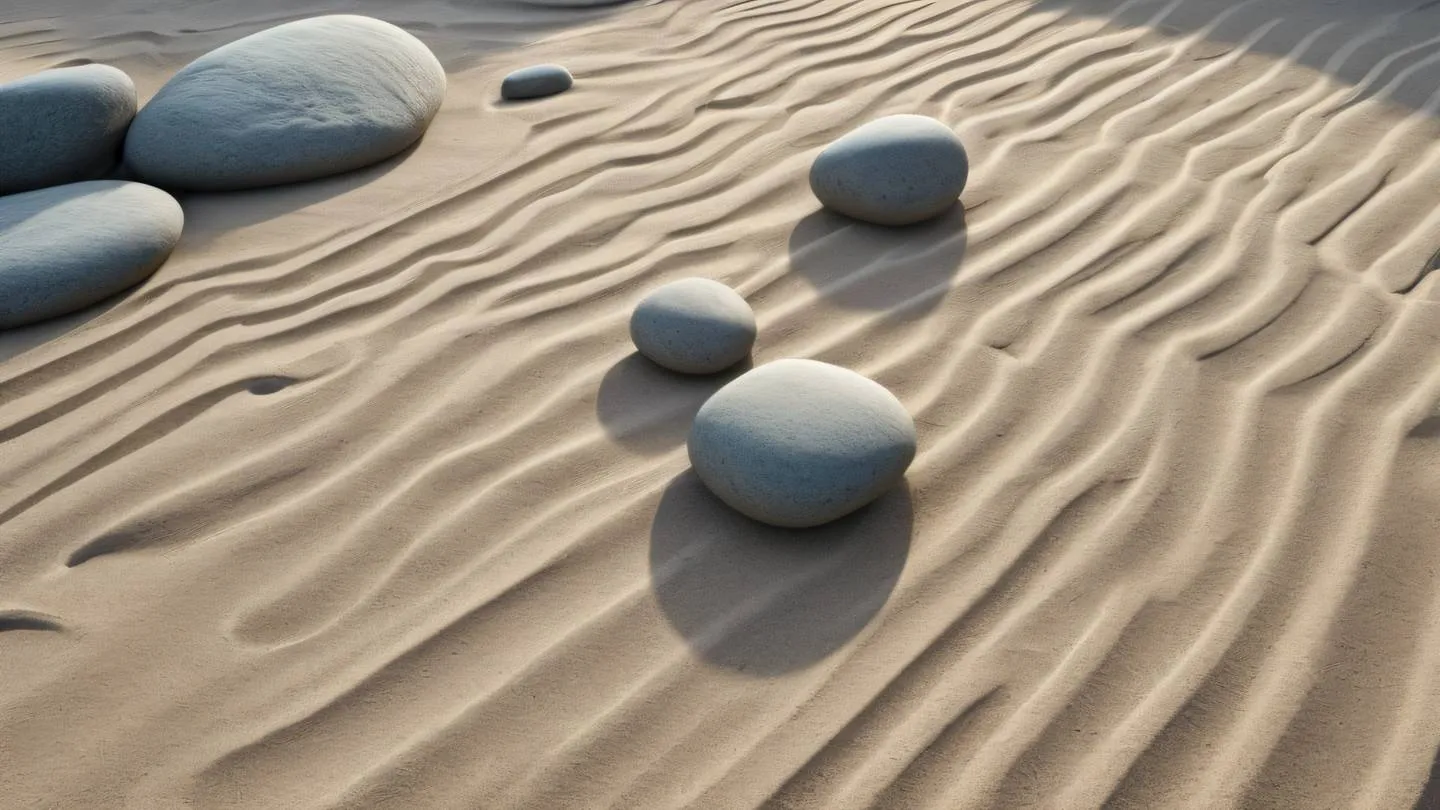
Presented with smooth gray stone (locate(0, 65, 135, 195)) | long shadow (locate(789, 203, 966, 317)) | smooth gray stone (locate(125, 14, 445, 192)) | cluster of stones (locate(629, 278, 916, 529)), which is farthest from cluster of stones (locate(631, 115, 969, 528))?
smooth gray stone (locate(0, 65, 135, 195))

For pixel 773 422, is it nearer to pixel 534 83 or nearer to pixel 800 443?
pixel 800 443

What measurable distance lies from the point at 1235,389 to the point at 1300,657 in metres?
0.77

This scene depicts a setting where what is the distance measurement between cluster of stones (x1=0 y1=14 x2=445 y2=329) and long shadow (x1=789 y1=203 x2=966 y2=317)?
4.86ft

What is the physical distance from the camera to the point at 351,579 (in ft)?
6.64

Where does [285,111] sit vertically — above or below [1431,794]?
above

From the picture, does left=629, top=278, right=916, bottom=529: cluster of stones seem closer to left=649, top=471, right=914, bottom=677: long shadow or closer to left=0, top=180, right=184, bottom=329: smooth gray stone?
left=649, top=471, right=914, bottom=677: long shadow

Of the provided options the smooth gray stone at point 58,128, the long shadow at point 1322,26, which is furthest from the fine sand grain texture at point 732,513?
the smooth gray stone at point 58,128

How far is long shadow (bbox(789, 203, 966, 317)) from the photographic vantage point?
111 inches

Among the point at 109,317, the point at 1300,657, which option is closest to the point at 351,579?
the point at 109,317

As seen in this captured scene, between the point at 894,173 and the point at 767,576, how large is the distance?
146 centimetres

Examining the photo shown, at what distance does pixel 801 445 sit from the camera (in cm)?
209

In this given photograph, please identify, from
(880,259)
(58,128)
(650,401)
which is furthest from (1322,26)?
(58,128)

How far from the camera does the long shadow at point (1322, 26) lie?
12.9 ft

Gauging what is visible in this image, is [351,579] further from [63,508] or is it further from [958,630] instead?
[958,630]
